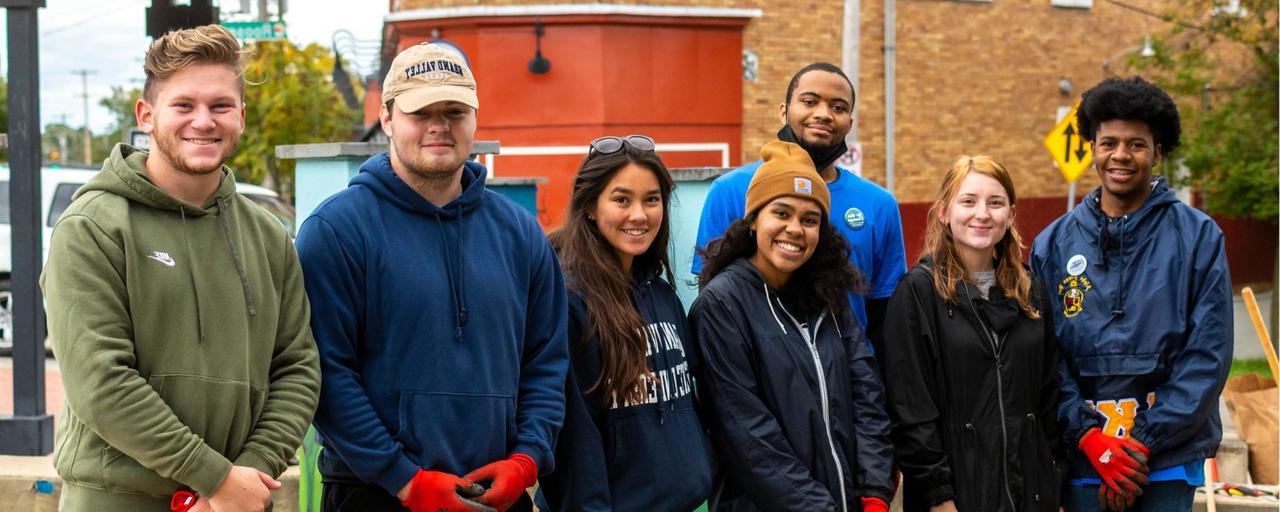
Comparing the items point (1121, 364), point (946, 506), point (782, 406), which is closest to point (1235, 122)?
point (1121, 364)

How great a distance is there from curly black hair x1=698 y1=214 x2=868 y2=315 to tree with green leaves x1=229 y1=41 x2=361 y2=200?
1875cm

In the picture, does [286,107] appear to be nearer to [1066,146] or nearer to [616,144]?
[1066,146]

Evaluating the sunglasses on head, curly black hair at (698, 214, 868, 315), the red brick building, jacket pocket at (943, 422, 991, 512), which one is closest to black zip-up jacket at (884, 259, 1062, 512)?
jacket pocket at (943, 422, 991, 512)

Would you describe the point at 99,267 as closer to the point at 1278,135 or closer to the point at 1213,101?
the point at 1278,135

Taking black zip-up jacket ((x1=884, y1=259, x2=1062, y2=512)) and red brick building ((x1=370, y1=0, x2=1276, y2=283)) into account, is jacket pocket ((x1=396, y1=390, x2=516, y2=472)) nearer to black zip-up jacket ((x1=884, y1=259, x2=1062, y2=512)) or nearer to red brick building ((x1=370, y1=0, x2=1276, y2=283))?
black zip-up jacket ((x1=884, y1=259, x2=1062, y2=512))

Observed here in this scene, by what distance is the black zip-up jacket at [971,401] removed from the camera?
3.93 metres

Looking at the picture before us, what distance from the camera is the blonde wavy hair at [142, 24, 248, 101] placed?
116 inches

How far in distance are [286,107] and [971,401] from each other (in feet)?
67.7

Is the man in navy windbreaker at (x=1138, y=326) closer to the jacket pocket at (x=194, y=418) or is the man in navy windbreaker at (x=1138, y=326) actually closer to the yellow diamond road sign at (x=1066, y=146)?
the jacket pocket at (x=194, y=418)

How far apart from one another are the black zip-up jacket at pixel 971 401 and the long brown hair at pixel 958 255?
0.03 metres

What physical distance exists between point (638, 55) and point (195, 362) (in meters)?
16.5

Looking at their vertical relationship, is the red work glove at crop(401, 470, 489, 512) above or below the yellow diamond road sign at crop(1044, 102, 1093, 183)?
below

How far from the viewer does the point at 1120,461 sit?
3.93 meters

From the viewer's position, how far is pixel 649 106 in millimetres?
19188
